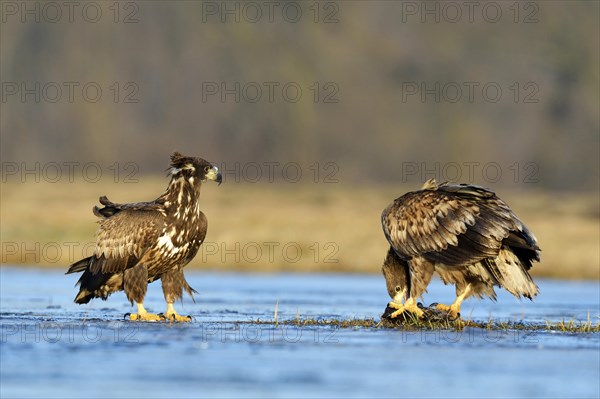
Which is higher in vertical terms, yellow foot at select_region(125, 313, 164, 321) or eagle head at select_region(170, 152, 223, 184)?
eagle head at select_region(170, 152, 223, 184)

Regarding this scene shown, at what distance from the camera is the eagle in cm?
1728

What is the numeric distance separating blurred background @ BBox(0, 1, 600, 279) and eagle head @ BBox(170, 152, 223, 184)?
63853mm

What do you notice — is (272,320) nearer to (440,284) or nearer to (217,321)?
(217,321)

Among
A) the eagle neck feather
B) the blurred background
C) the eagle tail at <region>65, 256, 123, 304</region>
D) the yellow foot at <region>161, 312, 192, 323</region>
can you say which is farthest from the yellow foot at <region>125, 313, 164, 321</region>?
the blurred background

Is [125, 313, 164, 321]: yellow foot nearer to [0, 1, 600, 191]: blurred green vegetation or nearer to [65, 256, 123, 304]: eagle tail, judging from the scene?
[65, 256, 123, 304]: eagle tail

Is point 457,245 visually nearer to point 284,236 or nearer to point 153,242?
point 153,242

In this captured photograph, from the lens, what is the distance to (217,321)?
Result: 59.5 ft

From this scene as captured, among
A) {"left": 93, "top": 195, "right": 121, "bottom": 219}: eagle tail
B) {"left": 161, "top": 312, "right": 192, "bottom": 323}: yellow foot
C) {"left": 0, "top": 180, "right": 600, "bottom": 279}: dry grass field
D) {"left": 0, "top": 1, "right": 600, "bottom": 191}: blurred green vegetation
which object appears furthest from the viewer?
{"left": 0, "top": 1, "right": 600, "bottom": 191}: blurred green vegetation

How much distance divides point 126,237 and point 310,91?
8094cm

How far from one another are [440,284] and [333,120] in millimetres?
63086

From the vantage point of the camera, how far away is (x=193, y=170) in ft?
58.5

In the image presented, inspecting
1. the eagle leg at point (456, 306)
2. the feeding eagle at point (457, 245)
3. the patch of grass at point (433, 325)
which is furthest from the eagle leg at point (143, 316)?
the eagle leg at point (456, 306)

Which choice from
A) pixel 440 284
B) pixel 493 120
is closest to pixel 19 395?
pixel 440 284

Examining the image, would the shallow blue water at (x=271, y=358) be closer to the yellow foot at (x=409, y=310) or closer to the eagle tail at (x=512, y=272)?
the yellow foot at (x=409, y=310)
